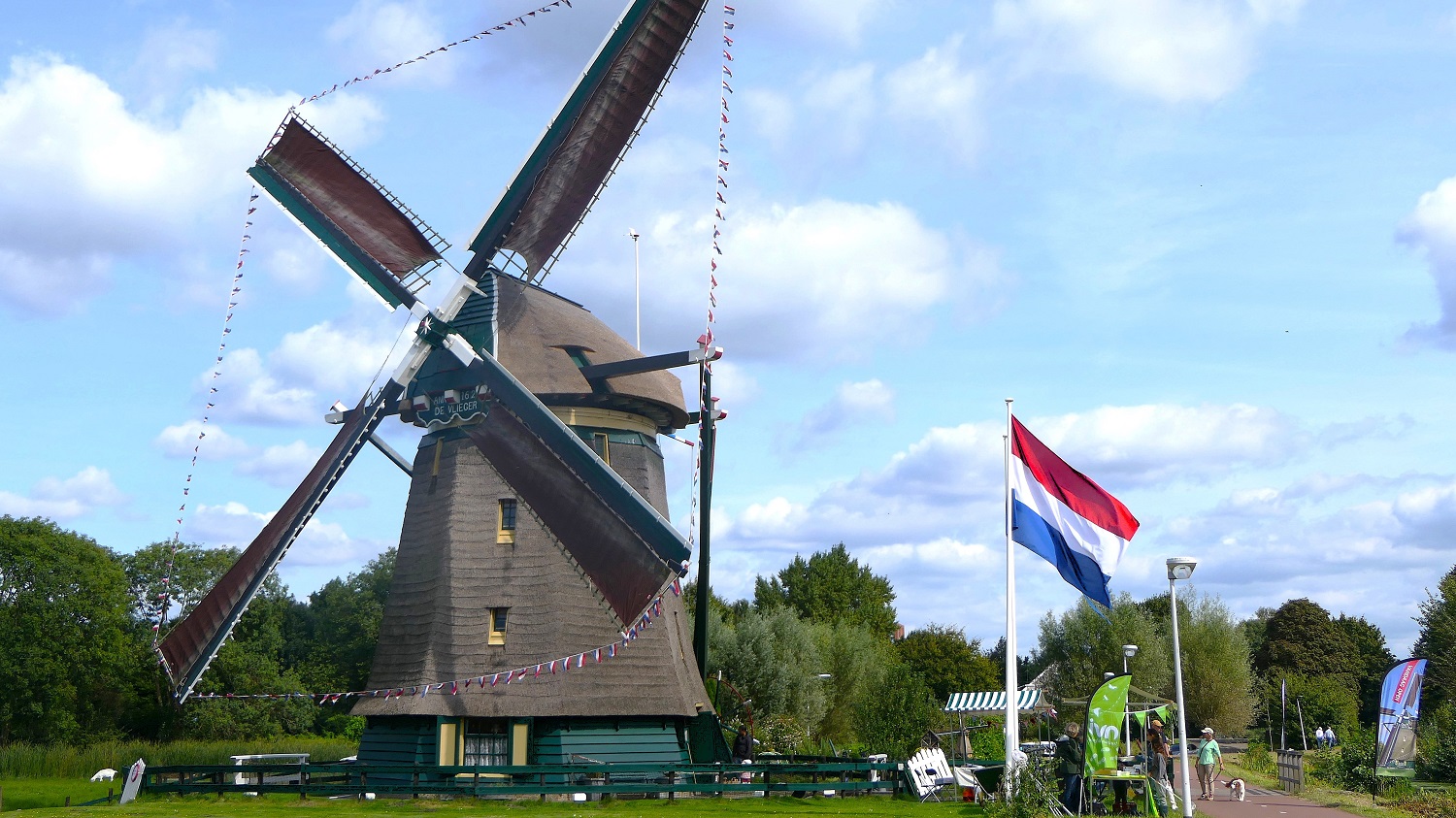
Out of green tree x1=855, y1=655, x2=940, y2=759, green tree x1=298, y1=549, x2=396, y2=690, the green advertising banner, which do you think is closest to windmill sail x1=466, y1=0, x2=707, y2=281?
green tree x1=855, y1=655, x2=940, y2=759

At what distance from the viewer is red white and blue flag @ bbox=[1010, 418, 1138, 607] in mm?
17672

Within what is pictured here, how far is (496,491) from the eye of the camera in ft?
80.3

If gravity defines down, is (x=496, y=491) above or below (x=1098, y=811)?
above

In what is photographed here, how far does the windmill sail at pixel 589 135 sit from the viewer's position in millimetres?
24281

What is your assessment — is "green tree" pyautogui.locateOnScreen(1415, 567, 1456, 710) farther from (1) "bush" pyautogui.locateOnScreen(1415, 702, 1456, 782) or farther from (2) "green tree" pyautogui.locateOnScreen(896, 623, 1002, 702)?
(2) "green tree" pyautogui.locateOnScreen(896, 623, 1002, 702)

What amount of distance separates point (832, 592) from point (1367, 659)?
34.1 meters

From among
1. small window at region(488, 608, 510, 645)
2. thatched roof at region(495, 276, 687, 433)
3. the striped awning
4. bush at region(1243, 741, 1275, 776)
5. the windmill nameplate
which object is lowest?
bush at region(1243, 741, 1275, 776)

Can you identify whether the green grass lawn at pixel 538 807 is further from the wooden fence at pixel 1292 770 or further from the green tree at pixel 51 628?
the green tree at pixel 51 628

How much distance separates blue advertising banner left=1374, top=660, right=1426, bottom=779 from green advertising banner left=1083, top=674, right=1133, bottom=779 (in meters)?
7.34

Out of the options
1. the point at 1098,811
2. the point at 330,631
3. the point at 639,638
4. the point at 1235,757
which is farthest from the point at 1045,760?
the point at 330,631

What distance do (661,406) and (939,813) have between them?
10.6m

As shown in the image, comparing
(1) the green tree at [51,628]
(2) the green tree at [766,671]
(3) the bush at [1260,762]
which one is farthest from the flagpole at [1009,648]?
(1) the green tree at [51,628]

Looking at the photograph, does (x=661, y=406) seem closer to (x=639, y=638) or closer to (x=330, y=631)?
(x=639, y=638)

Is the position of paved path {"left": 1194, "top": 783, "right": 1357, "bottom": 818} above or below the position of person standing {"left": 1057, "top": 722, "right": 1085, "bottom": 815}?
below
